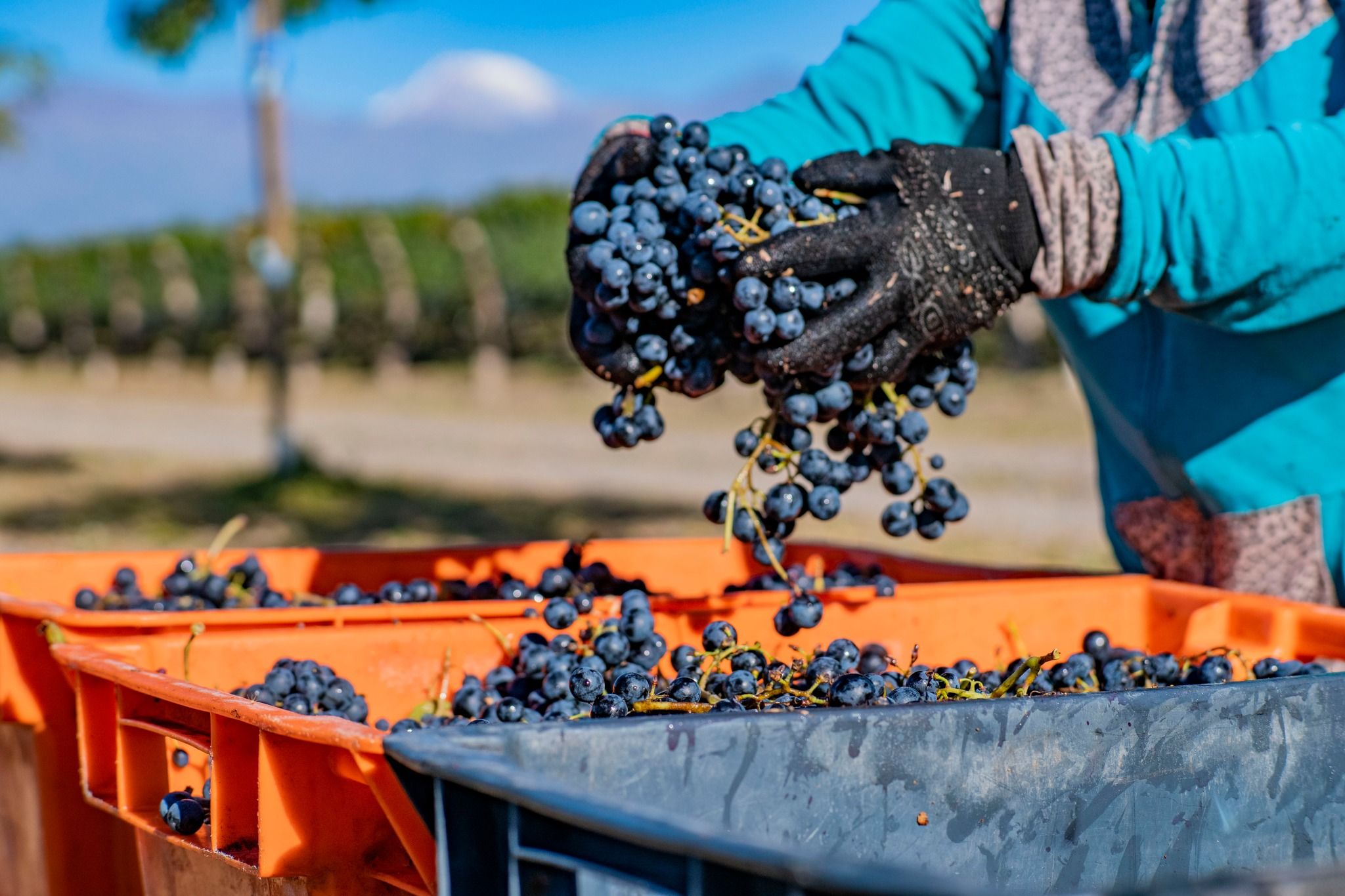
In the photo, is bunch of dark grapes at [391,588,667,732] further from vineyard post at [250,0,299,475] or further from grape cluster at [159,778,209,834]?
vineyard post at [250,0,299,475]

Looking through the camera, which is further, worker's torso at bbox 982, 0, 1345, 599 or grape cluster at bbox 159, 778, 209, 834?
worker's torso at bbox 982, 0, 1345, 599

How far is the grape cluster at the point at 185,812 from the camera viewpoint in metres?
1.24

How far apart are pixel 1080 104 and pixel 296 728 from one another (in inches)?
53.6

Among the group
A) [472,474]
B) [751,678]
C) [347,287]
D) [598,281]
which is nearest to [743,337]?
[598,281]

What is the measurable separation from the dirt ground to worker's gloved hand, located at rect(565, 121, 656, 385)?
376 centimetres

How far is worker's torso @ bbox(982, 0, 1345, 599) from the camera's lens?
169 centimetres

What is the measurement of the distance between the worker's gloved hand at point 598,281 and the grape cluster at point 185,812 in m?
0.66

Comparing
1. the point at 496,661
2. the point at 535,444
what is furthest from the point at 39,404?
the point at 496,661

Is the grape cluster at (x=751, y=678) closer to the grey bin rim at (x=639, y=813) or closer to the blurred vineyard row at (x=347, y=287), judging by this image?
the grey bin rim at (x=639, y=813)

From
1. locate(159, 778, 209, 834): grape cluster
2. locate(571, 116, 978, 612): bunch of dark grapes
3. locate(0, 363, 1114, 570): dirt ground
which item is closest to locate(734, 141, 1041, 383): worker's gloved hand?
Result: locate(571, 116, 978, 612): bunch of dark grapes

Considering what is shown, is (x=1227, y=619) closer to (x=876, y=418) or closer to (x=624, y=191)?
(x=876, y=418)

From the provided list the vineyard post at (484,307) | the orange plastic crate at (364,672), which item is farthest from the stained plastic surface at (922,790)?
the vineyard post at (484,307)

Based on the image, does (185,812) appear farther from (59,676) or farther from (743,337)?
(743,337)

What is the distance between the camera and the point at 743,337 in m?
1.51
